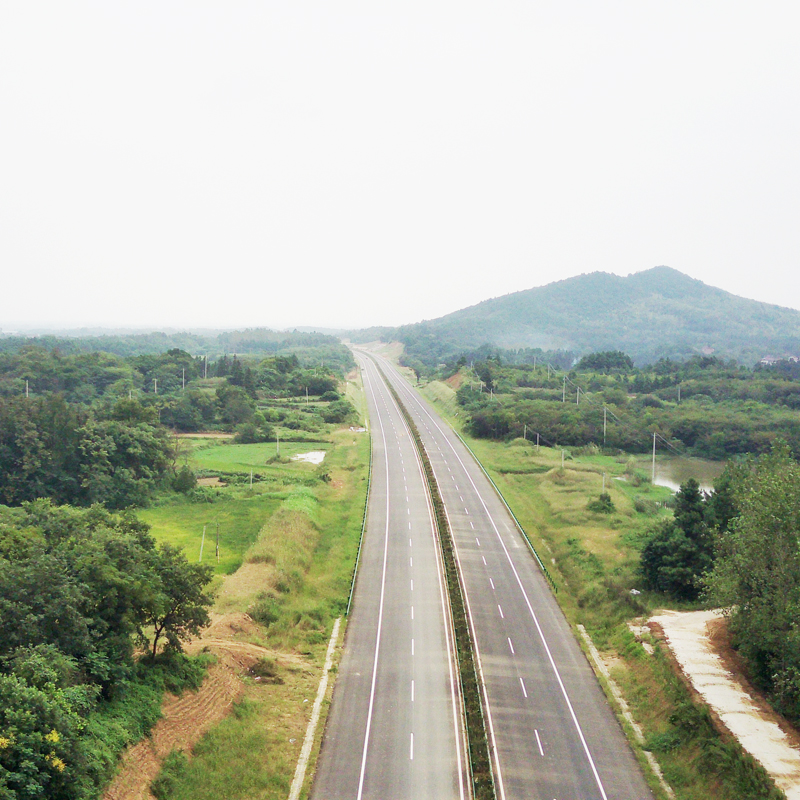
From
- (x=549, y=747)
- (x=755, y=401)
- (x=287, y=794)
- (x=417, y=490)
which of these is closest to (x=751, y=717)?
(x=549, y=747)

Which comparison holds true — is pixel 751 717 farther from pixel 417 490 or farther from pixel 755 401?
pixel 755 401

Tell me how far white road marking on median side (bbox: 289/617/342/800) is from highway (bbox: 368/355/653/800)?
3.36 metres

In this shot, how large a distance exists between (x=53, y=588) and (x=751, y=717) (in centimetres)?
2655

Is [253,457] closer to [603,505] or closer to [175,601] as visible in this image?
[603,505]

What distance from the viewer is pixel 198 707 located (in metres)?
27.3

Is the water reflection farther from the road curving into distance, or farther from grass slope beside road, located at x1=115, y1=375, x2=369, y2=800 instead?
grass slope beside road, located at x1=115, y1=375, x2=369, y2=800

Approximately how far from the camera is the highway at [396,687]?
24766 mm

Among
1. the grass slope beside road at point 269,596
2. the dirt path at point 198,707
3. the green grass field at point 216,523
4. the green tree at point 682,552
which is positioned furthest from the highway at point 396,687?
the green tree at point 682,552

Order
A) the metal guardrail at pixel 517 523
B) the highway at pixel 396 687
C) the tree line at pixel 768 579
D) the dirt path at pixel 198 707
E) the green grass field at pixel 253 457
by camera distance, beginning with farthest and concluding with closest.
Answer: the green grass field at pixel 253 457 → the metal guardrail at pixel 517 523 → the tree line at pixel 768 579 → the highway at pixel 396 687 → the dirt path at pixel 198 707

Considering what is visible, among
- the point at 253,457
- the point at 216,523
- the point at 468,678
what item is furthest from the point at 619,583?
the point at 253,457

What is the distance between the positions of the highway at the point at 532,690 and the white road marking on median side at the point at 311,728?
3.36m

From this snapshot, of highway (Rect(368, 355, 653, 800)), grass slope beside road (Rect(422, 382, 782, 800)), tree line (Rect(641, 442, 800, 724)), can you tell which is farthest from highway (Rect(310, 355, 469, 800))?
tree line (Rect(641, 442, 800, 724))

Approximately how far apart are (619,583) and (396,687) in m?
17.8

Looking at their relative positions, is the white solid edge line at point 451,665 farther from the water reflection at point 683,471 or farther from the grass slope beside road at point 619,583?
the water reflection at point 683,471
